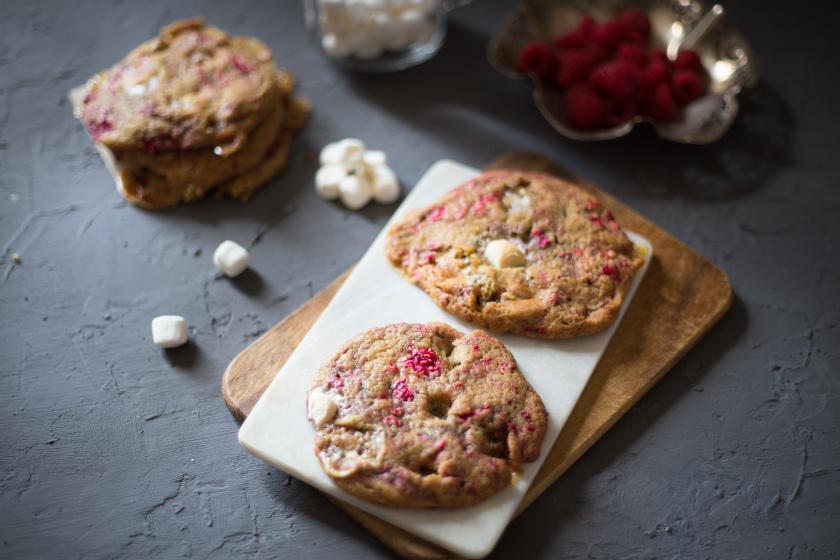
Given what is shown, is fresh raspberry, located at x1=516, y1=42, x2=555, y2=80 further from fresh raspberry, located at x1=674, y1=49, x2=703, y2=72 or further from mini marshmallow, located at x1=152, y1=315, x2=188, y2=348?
mini marshmallow, located at x1=152, y1=315, x2=188, y2=348

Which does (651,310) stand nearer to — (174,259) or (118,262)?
(174,259)

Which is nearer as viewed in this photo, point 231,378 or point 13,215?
point 231,378

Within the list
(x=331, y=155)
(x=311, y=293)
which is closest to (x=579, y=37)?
(x=331, y=155)

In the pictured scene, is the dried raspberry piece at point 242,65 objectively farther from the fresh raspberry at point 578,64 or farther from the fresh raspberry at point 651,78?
the fresh raspberry at point 651,78

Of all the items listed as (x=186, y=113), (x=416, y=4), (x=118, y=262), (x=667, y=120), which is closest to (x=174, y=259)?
(x=118, y=262)

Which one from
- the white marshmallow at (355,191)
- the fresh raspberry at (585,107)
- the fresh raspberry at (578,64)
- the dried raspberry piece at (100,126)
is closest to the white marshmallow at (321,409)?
the white marshmallow at (355,191)

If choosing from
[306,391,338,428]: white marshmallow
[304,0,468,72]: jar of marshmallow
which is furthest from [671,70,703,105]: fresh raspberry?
[306,391,338,428]: white marshmallow
